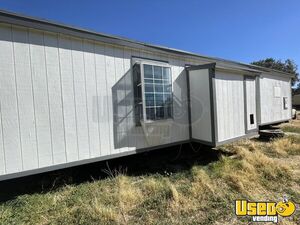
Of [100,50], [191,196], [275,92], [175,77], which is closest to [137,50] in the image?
[100,50]

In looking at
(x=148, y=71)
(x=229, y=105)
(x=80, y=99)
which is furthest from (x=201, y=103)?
(x=80, y=99)

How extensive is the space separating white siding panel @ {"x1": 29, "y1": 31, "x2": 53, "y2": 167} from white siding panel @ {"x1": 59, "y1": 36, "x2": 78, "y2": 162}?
0.85ft

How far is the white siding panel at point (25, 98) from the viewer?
2641 mm

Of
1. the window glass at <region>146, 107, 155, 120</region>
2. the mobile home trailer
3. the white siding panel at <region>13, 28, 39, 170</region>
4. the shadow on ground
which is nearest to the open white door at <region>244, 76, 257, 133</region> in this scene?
the mobile home trailer

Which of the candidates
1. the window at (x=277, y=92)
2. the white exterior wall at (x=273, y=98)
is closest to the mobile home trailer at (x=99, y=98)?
the white exterior wall at (x=273, y=98)

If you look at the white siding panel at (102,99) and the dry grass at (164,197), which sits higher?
the white siding panel at (102,99)

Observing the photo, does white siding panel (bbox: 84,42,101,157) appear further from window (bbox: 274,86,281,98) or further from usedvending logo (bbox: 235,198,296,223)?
window (bbox: 274,86,281,98)

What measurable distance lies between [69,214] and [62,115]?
4.88 feet

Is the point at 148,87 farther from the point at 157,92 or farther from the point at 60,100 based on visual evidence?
the point at 60,100

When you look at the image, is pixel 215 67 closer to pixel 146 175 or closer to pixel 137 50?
pixel 137 50

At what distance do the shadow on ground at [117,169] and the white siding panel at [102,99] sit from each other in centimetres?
83

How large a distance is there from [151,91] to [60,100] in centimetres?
178

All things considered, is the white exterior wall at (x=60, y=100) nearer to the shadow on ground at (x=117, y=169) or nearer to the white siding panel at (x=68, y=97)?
the white siding panel at (x=68, y=97)

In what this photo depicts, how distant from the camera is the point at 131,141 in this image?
12.4 feet
